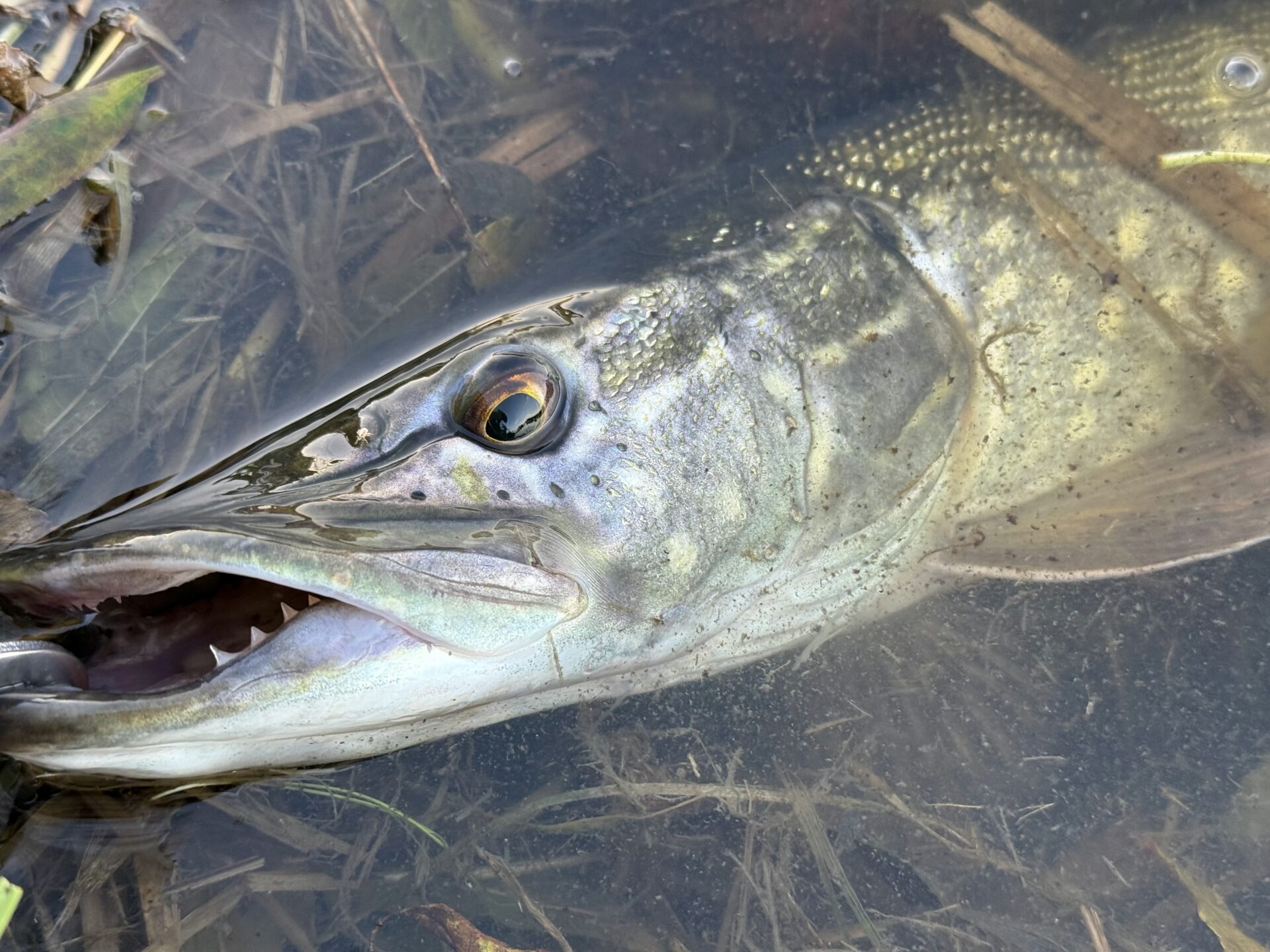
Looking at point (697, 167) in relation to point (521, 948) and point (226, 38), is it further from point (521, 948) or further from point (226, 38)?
point (521, 948)

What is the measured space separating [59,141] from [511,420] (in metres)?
1.80

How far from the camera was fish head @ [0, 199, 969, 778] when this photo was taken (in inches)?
69.7

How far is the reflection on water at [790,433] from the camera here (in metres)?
2.59

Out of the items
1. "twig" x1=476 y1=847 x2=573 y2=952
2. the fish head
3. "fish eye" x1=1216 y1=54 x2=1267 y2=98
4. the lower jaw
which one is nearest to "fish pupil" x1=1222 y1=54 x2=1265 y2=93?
"fish eye" x1=1216 y1=54 x2=1267 y2=98

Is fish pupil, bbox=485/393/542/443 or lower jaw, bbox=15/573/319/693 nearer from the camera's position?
lower jaw, bbox=15/573/319/693

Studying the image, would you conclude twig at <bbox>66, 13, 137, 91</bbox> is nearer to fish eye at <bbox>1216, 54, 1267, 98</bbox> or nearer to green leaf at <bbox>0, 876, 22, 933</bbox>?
green leaf at <bbox>0, 876, 22, 933</bbox>

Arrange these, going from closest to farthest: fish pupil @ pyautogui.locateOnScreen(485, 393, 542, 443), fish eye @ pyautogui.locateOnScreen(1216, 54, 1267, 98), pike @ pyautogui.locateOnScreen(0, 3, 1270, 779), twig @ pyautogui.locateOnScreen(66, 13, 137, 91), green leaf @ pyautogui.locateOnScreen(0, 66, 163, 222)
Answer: pike @ pyautogui.locateOnScreen(0, 3, 1270, 779) → fish pupil @ pyautogui.locateOnScreen(485, 393, 542, 443) → green leaf @ pyautogui.locateOnScreen(0, 66, 163, 222) → twig @ pyautogui.locateOnScreen(66, 13, 137, 91) → fish eye @ pyautogui.locateOnScreen(1216, 54, 1267, 98)

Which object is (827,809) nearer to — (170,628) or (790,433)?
(790,433)

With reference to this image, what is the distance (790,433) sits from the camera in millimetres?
2447

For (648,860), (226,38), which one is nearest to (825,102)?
(226,38)

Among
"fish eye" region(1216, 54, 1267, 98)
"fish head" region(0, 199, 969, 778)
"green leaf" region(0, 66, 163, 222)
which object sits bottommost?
"fish eye" region(1216, 54, 1267, 98)

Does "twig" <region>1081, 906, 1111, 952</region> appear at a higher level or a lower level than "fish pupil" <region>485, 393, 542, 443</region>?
lower

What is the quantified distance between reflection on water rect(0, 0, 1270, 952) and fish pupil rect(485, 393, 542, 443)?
0.63 metres

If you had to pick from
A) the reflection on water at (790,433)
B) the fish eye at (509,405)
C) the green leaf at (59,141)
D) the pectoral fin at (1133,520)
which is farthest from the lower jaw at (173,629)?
the pectoral fin at (1133,520)
